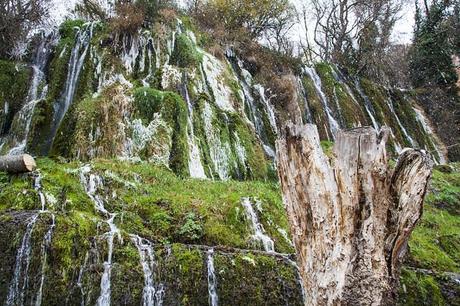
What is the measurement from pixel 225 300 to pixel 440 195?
1077 centimetres

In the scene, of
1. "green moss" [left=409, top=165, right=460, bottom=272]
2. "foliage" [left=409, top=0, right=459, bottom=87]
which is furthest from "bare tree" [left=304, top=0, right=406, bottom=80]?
"green moss" [left=409, top=165, right=460, bottom=272]

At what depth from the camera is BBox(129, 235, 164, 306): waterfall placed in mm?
7307

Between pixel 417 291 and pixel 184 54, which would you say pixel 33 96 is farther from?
pixel 417 291

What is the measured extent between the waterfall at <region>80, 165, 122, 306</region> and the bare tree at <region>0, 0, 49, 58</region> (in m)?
10.1

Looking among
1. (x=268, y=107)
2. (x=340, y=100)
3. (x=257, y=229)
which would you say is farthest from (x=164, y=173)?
(x=340, y=100)

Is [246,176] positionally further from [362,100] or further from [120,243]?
[362,100]

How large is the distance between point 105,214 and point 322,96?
15964 mm

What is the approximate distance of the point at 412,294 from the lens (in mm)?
Answer: 8773

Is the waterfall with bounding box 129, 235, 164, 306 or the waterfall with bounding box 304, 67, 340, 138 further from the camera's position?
the waterfall with bounding box 304, 67, 340, 138

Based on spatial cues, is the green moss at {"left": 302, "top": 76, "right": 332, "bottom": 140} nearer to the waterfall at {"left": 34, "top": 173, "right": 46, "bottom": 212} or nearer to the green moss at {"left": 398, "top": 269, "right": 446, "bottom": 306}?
the green moss at {"left": 398, "top": 269, "right": 446, "bottom": 306}

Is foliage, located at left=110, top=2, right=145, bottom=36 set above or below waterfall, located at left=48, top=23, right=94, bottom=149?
above

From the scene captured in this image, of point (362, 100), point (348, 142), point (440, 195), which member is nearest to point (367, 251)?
point (348, 142)

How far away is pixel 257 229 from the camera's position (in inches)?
370

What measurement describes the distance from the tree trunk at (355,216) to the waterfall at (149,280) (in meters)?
3.78
